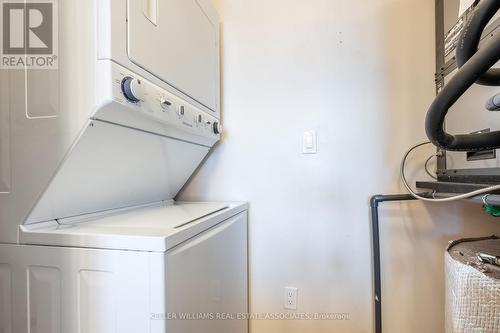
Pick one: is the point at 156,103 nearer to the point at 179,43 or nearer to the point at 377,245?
the point at 179,43

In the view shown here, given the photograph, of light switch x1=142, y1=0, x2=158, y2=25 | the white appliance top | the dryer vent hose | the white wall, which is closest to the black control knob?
light switch x1=142, y1=0, x2=158, y2=25

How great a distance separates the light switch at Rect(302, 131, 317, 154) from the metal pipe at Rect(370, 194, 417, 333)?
400 mm

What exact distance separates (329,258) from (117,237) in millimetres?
1135

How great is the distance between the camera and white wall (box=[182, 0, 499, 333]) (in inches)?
52.0

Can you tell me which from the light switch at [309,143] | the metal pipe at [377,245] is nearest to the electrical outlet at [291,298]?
the metal pipe at [377,245]

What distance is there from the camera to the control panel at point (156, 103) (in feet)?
2.22

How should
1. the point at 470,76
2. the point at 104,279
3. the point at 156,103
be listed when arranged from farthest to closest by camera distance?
the point at 156,103
the point at 104,279
the point at 470,76

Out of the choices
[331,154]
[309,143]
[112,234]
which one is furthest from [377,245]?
[112,234]

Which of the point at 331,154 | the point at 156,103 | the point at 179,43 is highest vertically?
the point at 179,43

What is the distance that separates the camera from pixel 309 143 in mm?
1417

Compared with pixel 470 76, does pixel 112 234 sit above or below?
below

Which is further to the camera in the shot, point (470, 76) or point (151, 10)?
point (151, 10)

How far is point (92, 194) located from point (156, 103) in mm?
386

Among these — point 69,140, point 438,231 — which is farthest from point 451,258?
point 69,140
